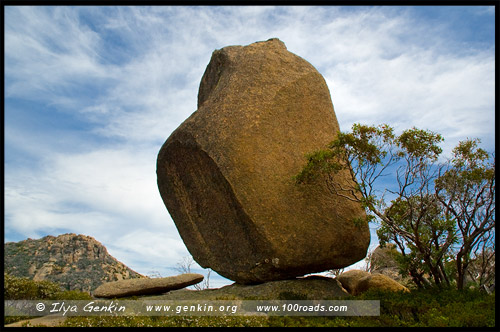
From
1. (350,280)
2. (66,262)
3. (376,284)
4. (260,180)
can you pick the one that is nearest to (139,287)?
(260,180)

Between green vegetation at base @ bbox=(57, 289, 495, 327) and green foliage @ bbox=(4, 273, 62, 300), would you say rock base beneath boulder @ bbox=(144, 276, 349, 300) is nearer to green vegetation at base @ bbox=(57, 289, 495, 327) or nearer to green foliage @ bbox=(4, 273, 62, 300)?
green vegetation at base @ bbox=(57, 289, 495, 327)

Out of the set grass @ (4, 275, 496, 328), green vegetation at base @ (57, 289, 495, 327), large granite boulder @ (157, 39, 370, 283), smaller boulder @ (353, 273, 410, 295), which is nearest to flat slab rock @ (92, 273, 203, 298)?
large granite boulder @ (157, 39, 370, 283)

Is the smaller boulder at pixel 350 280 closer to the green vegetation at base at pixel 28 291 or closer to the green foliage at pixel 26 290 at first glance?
the green vegetation at base at pixel 28 291

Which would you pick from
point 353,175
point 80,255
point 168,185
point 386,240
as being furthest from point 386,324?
point 80,255

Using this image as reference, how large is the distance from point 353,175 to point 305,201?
6.58ft

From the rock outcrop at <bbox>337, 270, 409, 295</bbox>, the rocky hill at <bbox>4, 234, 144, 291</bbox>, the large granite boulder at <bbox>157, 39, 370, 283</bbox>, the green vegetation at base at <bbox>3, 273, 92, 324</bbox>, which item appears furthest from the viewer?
the rocky hill at <bbox>4, 234, 144, 291</bbox>

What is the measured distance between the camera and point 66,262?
78.2 feet

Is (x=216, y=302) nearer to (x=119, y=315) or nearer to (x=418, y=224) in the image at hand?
(x=119, y=315)

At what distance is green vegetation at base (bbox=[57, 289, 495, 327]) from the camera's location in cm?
1030

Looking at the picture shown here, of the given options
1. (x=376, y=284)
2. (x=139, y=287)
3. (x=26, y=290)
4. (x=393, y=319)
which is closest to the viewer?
(x=393, y=319)

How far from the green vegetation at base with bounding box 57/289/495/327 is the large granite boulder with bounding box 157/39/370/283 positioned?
2.59m

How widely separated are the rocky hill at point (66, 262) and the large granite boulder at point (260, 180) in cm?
1001

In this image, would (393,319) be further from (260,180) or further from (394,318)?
(260,180)

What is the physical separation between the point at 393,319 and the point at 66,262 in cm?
1894
